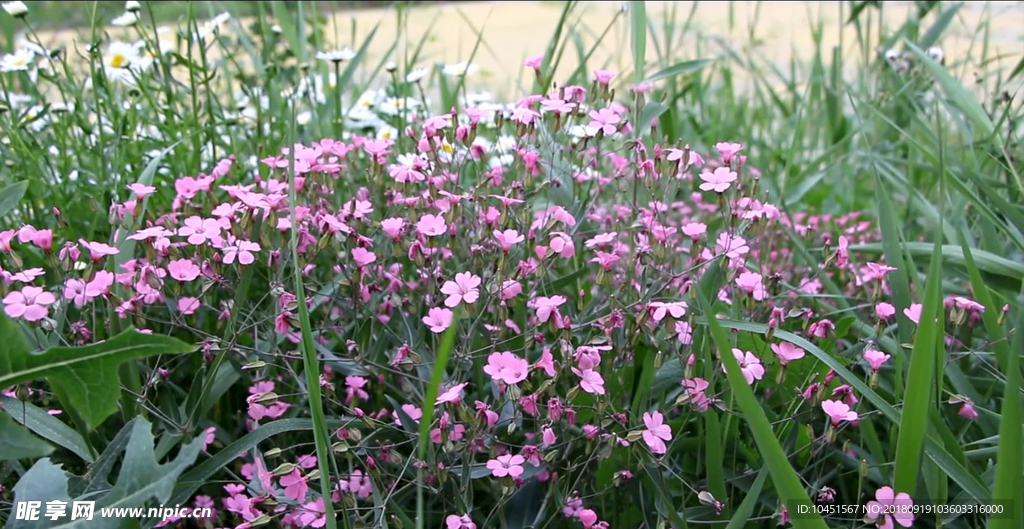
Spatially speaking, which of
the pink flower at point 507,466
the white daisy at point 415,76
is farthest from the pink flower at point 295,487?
the white daisy at point 415,76

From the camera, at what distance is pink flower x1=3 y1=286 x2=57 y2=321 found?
99 cm

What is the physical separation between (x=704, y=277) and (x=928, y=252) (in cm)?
46

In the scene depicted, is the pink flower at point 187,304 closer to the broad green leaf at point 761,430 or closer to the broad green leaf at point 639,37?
the broad green leaf at point 761,430

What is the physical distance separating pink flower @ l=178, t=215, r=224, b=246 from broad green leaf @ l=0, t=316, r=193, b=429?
22cm

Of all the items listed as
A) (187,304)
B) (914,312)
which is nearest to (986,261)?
(914,312)

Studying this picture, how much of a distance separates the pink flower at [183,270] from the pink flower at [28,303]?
14cm

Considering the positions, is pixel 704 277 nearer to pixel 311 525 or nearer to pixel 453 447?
pixel 453 447

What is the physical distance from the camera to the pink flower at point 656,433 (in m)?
1.02

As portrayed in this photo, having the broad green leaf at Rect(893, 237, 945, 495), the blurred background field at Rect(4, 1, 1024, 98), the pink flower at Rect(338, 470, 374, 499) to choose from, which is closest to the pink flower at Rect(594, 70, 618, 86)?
the broad green leaf at Rect(893, 237, 945, 495)

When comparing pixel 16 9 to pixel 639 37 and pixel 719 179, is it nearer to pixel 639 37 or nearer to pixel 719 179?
pixel 639 37

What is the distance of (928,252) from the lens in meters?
1.45

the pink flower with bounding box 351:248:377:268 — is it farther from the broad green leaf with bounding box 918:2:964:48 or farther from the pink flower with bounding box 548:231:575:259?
the broad green leaf with bounding box 918:2:964:48

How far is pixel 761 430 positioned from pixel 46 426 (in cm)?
81

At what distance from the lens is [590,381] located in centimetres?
102
